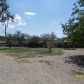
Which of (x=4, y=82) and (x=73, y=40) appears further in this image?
(x=73, y=40)

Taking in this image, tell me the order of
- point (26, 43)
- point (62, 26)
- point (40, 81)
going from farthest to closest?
point (26, 43) < point (62, 26) < point (40, 81)

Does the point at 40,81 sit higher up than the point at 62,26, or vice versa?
the point at 62,26

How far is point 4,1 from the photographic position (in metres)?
68.0

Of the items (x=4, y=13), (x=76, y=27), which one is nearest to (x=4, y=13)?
(x=4, y=13)

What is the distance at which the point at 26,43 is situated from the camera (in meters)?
88.6

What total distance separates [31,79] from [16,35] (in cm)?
9373

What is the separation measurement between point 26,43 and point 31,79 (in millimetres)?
71999

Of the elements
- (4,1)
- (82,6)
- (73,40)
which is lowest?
(73,40)

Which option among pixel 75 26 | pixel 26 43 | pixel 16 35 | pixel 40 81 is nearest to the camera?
pixel 40 81

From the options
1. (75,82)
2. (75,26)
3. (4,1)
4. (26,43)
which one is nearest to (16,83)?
(75,82)

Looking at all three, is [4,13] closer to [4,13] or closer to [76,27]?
[4,13]

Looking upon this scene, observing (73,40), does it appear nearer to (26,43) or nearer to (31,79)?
(31,79)

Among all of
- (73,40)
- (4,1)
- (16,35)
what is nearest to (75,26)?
(73,40)

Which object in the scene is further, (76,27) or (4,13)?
(4,13)
